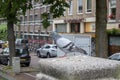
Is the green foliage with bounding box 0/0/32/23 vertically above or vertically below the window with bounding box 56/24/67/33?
above

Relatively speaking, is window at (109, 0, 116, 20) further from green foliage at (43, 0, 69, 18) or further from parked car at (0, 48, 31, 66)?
green foliage at (43, 0, 69, 18)

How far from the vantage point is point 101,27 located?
10.1 meters

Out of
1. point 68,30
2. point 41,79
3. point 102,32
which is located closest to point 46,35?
point 68,30

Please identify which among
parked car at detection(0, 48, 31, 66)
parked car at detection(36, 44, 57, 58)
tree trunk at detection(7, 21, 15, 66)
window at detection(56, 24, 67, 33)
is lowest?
parked car at detection(36, 44, 57, 58)

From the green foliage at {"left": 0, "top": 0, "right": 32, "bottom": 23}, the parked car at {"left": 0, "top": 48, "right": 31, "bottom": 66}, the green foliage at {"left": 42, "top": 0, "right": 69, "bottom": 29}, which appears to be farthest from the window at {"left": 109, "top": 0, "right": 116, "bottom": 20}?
the green foliage at {"left": 42, "top": 0, "right": 69, "bottom": 29}

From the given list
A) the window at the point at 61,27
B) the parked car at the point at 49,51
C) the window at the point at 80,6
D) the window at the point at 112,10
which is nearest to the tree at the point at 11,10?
the window at the point at 112,10

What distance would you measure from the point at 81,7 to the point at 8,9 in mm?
24348

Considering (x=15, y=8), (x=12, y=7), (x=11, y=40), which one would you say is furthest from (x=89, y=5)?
(x=15, y=8)

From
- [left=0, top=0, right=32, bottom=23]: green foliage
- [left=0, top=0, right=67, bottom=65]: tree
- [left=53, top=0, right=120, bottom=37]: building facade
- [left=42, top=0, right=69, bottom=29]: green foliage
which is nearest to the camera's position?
[left=42, top=0, right=69, bottom=29]: green foliage

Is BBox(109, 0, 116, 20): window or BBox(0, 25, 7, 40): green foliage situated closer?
BBox(109, 0, 116, 20): window

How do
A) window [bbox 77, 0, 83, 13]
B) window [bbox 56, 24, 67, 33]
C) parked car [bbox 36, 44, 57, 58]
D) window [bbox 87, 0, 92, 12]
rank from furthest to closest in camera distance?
window [bbox 56, 24, 67, 33] < window [bbox 77, 0, 83, 13] < window [bbox 87, 0, 92, 12] < parked car [bbox 36, 44, 57, 58]

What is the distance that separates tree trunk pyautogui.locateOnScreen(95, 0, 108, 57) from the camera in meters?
9.55

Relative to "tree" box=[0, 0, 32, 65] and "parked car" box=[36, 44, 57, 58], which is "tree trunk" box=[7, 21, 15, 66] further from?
"parked car" box=[36, 44, 57, 58]

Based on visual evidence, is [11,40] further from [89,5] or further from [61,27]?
[61,27]
